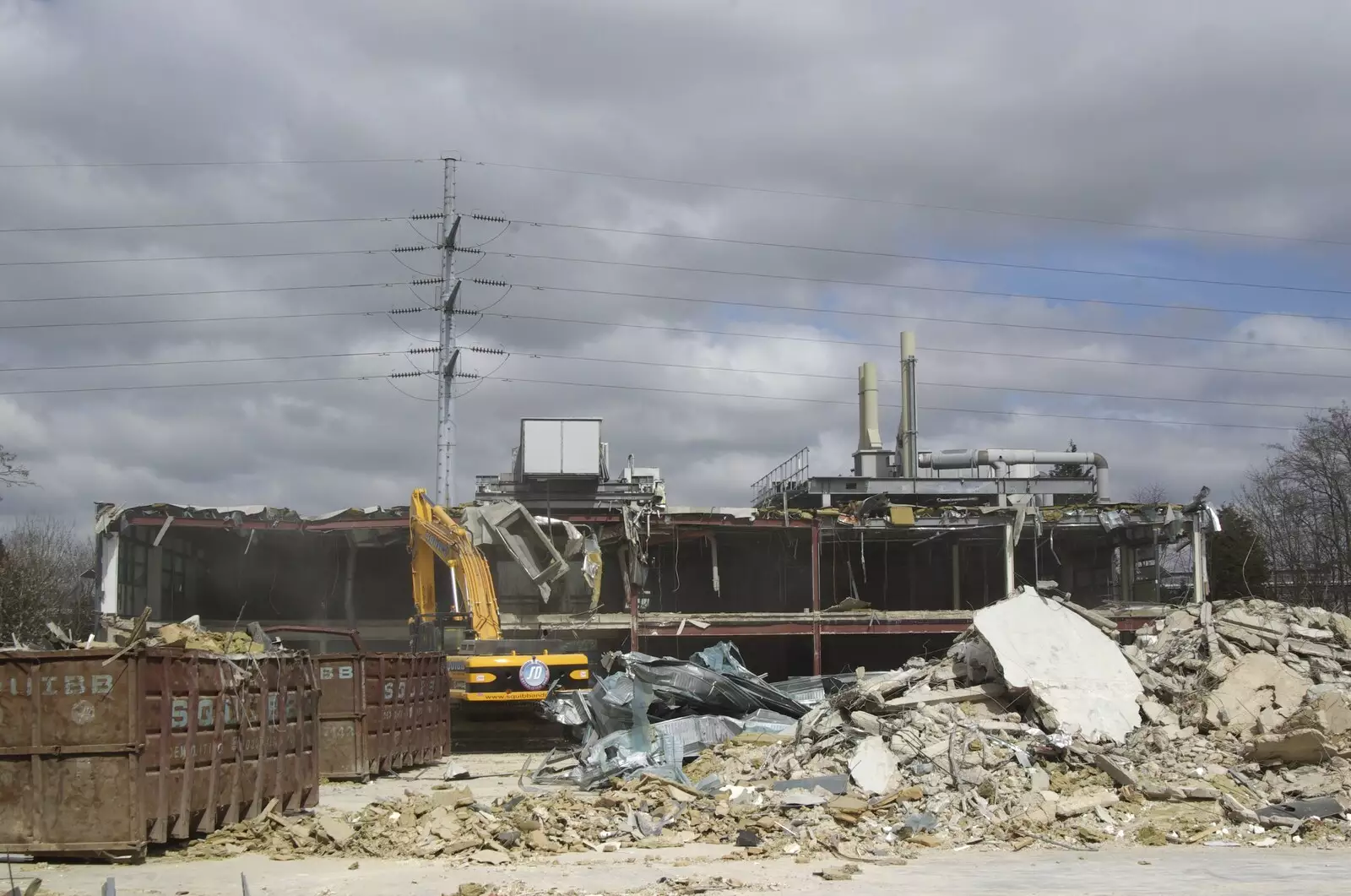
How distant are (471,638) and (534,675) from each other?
2.38m

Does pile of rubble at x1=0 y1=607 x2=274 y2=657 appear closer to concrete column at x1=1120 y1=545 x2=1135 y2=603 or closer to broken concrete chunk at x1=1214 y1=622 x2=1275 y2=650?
broken concrete chunk at x1=1214 y1=622 x2=1275 y2=650

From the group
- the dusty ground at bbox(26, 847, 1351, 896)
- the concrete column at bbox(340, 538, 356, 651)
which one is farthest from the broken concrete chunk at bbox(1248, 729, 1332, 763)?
the concrete column at bbox(340, 538, 356, 651)

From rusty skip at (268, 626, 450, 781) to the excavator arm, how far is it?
10.7ft

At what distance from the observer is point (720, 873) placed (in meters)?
10.5

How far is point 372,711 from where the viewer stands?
17125mm

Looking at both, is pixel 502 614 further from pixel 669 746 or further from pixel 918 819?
pixel 918 819

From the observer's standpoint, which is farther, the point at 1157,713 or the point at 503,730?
the point at 503,730

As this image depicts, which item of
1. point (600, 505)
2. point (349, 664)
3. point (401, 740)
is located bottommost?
point (401, 740)

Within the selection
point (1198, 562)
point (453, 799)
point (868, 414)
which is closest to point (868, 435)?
point (868, 414)

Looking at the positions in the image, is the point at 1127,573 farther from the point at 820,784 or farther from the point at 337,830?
the point at 337,830

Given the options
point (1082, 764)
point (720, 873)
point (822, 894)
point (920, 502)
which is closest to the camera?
point (822, 894)

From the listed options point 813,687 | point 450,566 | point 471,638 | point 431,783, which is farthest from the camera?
point 450,566

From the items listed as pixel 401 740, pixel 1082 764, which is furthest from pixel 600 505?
pixel 1082 764

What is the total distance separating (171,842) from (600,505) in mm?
24637
